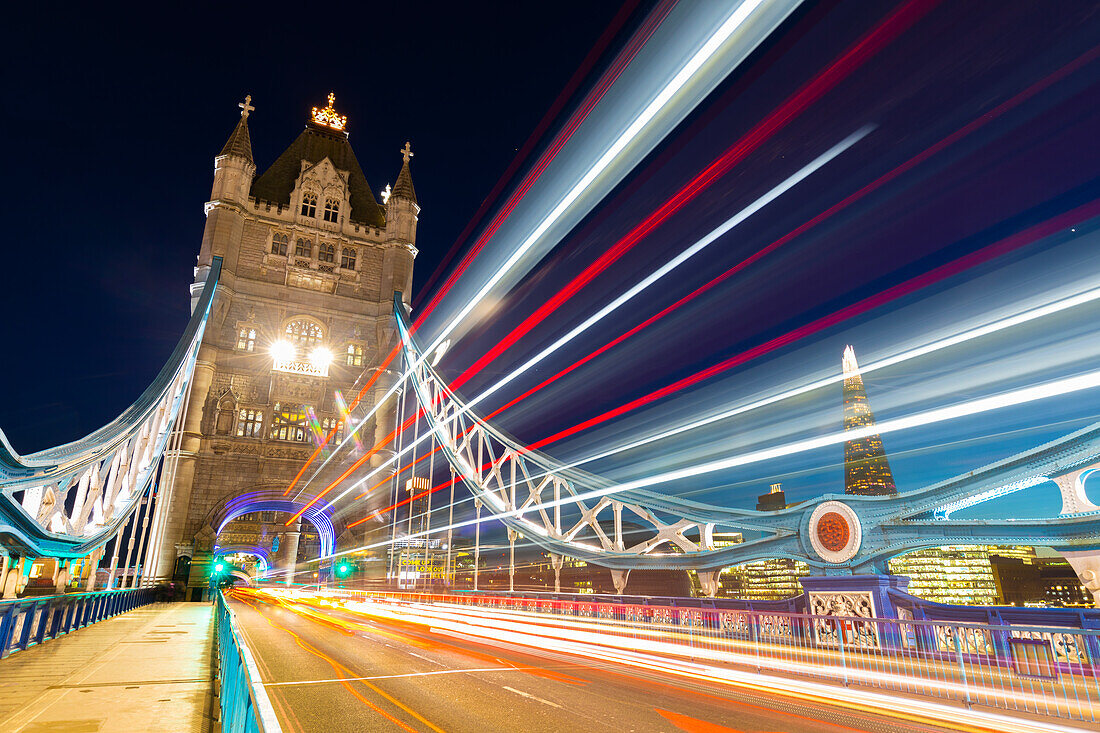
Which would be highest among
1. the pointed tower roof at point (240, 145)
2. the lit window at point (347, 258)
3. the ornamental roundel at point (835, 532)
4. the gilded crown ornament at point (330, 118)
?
the gilded crown ornament at point (330, 118)

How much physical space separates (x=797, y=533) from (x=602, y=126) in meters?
14.0

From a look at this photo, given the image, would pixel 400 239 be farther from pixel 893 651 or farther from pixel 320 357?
pixel 893 651

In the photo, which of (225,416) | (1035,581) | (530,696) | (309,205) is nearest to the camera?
(530,696)

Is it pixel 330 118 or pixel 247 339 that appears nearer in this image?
pixel 247 339

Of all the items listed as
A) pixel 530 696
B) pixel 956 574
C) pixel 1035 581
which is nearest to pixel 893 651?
pixel 530 696

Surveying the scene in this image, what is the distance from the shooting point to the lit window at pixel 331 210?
54.0 meters

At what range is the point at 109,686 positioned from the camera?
30.3 feet

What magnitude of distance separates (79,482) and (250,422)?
23020 millimetres

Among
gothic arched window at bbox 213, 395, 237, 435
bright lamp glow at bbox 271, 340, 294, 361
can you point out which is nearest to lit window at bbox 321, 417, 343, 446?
bright lamp glow at bbox 271, 340, 294, 361

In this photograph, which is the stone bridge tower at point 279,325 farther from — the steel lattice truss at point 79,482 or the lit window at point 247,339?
the steel lattice truss at point 79,482

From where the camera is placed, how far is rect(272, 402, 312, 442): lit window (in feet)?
Result: 150

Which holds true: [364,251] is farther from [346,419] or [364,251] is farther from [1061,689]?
[1061,689]

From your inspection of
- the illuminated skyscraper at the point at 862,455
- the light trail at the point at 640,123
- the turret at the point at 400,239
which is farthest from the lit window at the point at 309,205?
the illuminated skyscraper at the point at 862,455

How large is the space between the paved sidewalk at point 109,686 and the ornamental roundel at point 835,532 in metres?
12.2
